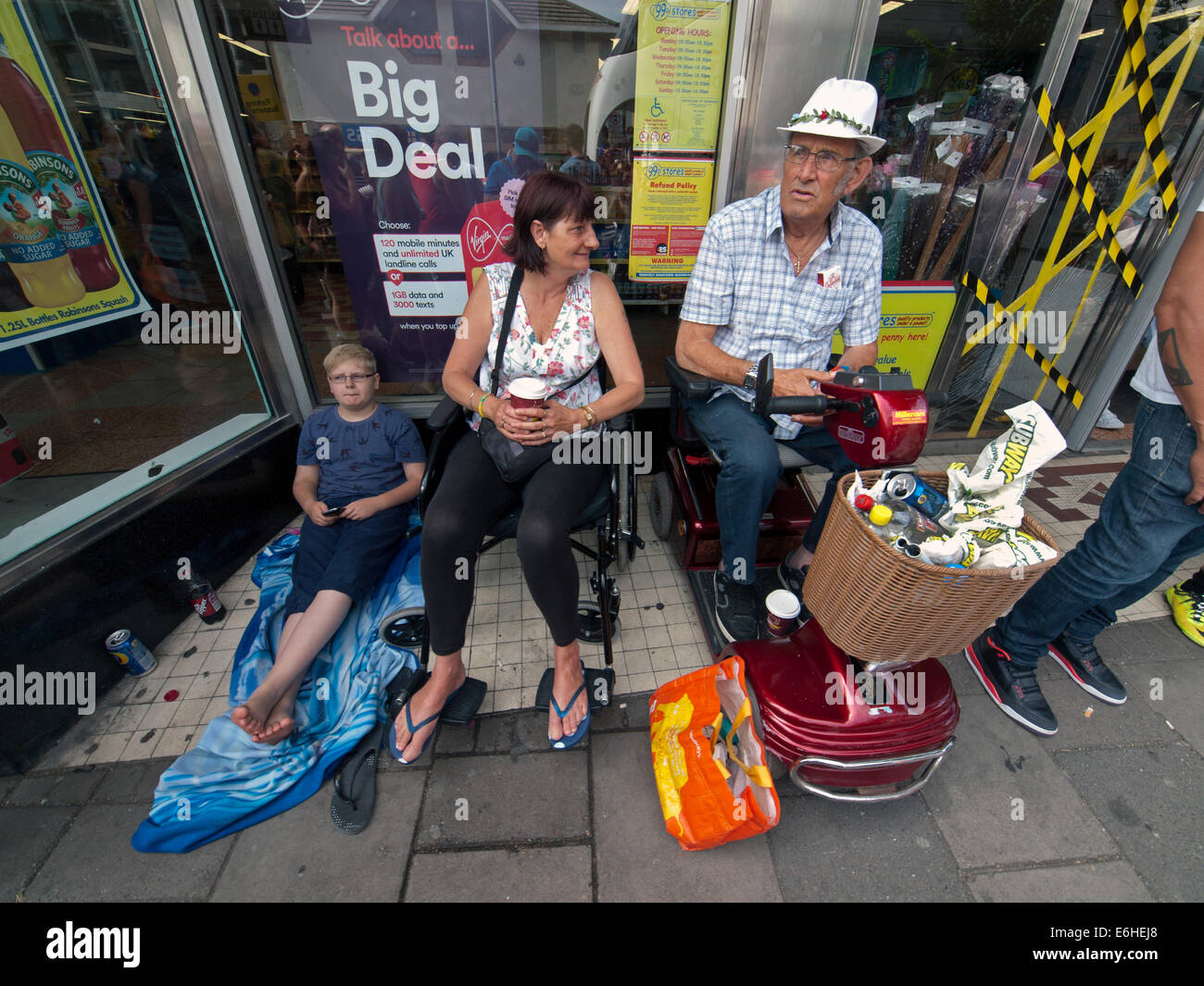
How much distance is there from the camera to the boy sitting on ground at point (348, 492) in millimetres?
2188

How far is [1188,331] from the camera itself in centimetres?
155

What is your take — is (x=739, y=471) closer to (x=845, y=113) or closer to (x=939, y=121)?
(x=845, y=113)

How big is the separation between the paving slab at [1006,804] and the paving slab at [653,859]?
66cm

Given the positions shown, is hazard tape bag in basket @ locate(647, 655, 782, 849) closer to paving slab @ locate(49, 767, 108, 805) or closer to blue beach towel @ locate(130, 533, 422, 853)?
blue beach towel @ locate(130, 533, 422, 853)

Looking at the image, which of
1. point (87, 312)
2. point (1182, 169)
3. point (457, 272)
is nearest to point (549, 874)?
point (457, 272)

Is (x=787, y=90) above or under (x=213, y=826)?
above

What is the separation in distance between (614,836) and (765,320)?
2.07 meters

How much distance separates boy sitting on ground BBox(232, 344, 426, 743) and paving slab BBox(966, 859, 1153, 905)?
2.37m

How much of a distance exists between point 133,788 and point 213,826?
0.42 m

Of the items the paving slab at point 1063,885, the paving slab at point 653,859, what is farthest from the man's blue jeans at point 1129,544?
the paving slab at point 653,859

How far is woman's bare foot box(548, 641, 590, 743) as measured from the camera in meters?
1.96

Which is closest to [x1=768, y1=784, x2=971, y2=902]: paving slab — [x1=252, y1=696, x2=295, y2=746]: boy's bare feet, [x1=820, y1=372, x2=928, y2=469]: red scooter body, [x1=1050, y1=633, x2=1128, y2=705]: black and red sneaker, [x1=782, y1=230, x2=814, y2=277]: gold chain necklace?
[x1=1050, y1=633, x2=1128, y2=705]: black and red sneaker

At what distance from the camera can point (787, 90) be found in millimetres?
2588

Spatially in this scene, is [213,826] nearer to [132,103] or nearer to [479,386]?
[479,386]
